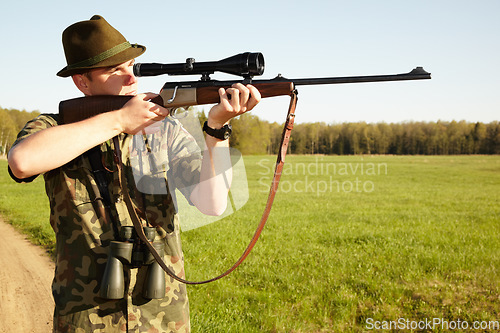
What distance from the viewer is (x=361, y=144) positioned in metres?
148

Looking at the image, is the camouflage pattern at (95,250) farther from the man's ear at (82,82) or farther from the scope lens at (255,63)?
the scope lens at (255,63)

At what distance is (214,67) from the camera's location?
116 inches

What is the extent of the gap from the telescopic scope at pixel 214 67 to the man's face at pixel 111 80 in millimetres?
82

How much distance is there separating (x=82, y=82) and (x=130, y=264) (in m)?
1.26

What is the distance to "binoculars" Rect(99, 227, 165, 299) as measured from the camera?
2443 mm

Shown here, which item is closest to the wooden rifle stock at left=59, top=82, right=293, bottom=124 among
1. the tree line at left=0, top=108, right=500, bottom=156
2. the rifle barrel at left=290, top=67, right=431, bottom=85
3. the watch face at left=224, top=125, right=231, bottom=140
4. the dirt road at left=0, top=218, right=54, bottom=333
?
the watch face at left=224, top=125, right=231, bottom=140

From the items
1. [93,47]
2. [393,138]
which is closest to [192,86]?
[93,47]

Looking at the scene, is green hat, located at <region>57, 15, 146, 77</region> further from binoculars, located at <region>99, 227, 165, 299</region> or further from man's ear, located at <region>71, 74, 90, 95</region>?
binoculars, located at <region>99, 227, 165, 299</region>

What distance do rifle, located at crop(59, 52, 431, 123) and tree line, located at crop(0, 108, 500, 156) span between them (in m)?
112

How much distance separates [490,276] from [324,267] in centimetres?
317

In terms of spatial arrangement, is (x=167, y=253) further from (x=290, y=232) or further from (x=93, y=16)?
(x=290, y=232)

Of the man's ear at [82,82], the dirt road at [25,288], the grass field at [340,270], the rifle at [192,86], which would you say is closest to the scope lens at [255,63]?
the rifle at [192,86]

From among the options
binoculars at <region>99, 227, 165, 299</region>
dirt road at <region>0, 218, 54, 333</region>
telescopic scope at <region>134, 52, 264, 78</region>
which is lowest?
dirt road at <region>0, 218, 54, 333</region>

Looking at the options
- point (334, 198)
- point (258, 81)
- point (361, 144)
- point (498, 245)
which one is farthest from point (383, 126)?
point (258, 81)
